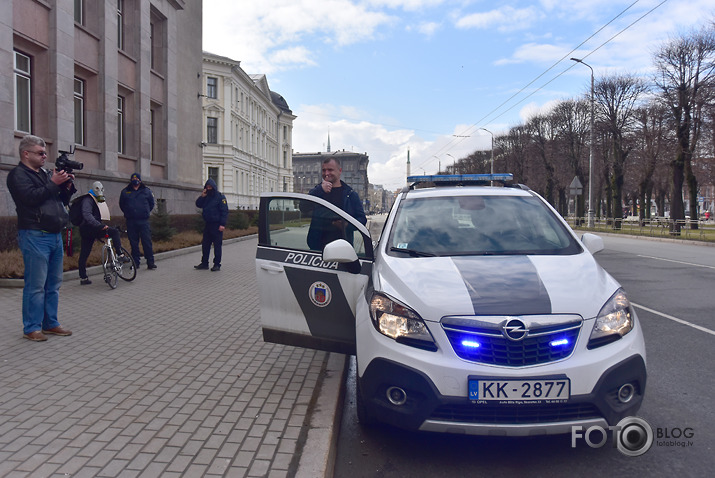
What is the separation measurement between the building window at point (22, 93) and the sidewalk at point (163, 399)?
29.5ft

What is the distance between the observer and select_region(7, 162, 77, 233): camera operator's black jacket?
18.1ft

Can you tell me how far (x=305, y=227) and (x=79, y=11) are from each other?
16.6 m

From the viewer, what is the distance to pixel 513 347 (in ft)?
10.2

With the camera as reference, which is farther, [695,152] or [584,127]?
[584,127]

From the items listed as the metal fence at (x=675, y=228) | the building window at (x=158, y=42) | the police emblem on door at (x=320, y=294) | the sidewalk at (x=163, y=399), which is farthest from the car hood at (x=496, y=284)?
the metal fence at (x=675, y=228)

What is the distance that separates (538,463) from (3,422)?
11.1 ft

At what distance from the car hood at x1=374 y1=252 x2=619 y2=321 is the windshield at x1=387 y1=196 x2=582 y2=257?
0.23 m

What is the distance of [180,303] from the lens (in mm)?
8156

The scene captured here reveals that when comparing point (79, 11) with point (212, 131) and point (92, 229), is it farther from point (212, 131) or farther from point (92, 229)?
point (212, 131)

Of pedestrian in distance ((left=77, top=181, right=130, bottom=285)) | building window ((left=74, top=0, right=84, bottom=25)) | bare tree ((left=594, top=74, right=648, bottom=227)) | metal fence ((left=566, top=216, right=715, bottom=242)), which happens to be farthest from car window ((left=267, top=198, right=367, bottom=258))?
bare tree ((left=594, top=74, right=648, bottom=227))

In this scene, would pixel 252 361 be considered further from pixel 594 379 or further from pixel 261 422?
pixel 594 379

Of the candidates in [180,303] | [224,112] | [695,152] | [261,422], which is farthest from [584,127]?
[261,422]

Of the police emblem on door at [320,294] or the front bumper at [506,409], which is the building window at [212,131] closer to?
the police emblem on door at [320,294]

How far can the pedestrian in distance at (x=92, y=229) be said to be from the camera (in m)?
9.56
